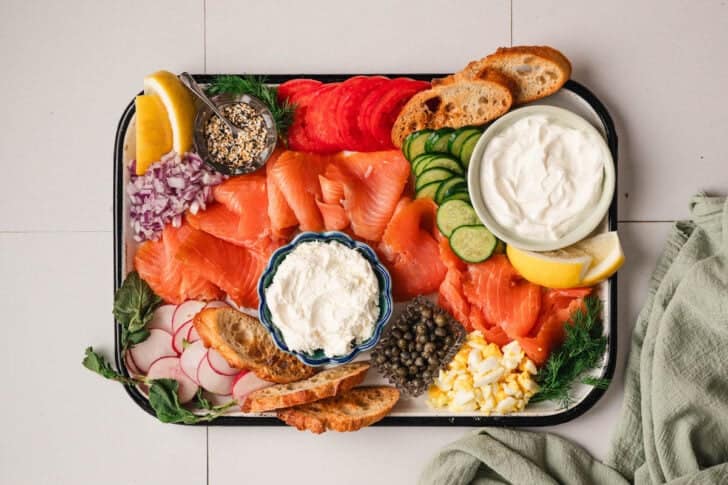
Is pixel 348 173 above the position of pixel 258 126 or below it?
below

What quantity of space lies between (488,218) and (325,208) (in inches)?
21.5

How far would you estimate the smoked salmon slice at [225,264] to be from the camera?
2322 mm

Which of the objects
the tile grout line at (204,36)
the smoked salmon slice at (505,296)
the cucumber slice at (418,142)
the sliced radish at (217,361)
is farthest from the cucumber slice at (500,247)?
the tile grout line at (204,36)

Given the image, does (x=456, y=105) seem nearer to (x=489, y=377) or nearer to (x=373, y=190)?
(x=373, y=190)

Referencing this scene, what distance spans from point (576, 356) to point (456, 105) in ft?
3.10

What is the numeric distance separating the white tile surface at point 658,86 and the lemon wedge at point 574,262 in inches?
8.4

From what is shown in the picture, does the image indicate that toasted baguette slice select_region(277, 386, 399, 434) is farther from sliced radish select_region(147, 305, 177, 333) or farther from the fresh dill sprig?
the fresh dill sprig

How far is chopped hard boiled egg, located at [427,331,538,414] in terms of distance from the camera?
7.39 ft

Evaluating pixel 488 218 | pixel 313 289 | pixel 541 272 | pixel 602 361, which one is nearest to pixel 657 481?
pixel 602 361

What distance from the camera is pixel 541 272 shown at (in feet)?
7.20

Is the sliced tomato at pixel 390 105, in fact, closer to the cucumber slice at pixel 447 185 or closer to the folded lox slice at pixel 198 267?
the cucumber slice at pixel 447 185

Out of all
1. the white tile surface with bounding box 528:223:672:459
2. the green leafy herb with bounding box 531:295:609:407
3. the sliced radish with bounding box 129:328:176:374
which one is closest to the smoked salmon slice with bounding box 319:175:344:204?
the sliced radish with bounding box 129:328:176:374

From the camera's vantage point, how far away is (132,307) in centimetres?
237

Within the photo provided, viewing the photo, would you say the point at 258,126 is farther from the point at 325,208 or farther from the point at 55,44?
the point at 55,44
